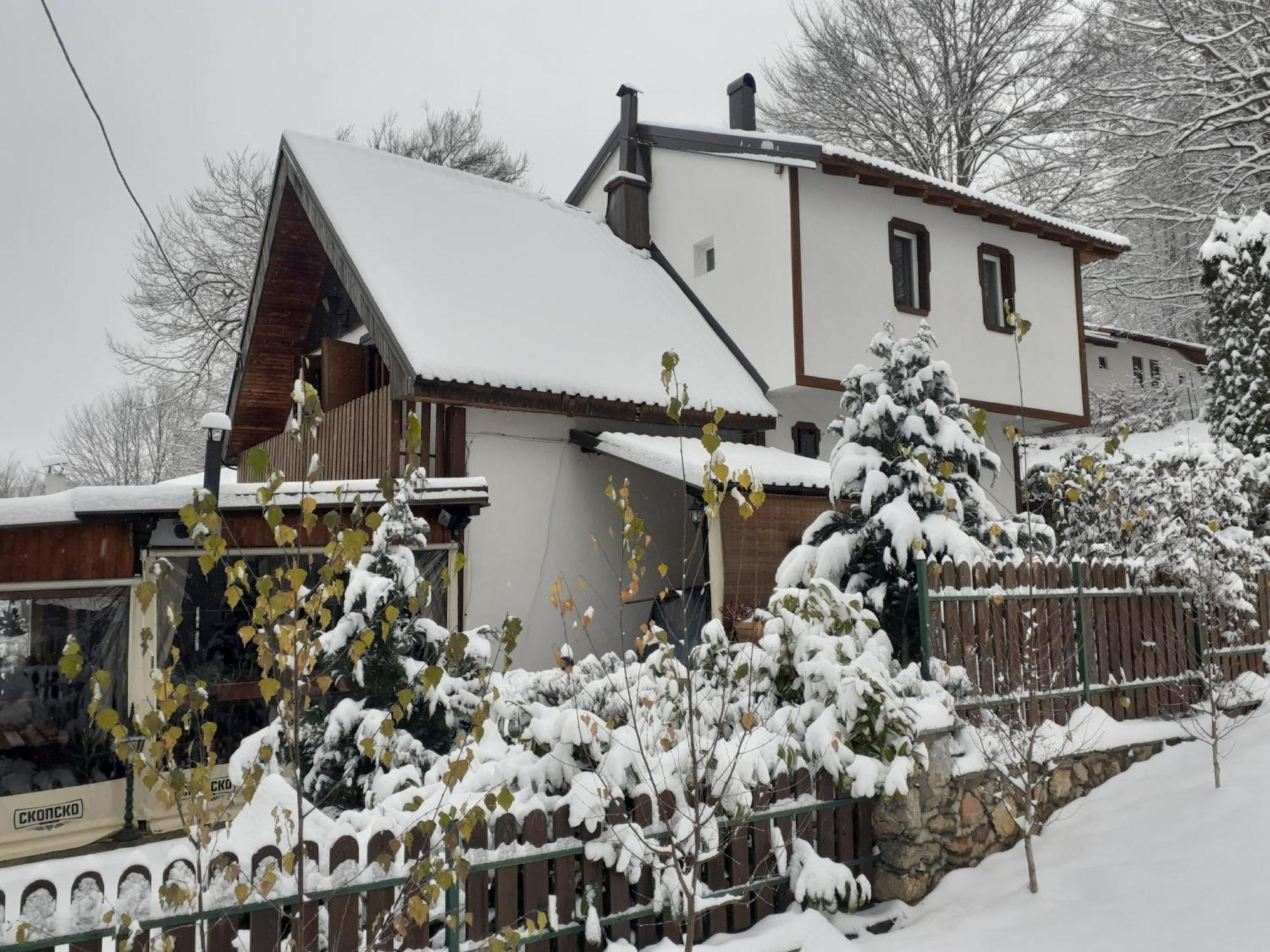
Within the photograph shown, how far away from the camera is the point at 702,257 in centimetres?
1464

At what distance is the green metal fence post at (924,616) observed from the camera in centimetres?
586

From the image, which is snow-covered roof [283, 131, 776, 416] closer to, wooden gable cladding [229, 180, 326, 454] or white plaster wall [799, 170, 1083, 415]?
wooden gable cladding [229, 180, 326, 454]

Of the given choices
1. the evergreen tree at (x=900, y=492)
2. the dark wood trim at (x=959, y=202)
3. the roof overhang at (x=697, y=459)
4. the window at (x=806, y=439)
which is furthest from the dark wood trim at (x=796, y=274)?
the evergreen tree at (x=900, y=492)

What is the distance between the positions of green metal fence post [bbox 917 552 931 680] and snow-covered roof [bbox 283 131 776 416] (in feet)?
18.2

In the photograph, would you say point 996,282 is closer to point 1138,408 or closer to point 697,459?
point 697,459

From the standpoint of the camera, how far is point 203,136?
25969 millimetres

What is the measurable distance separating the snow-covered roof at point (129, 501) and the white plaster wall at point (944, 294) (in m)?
6.88

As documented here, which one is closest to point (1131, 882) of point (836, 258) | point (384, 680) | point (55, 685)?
point (384, 680)

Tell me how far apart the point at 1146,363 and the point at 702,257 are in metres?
18.5

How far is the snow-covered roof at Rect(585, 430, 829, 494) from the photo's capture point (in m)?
9.88

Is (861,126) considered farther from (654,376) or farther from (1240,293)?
(654,376)

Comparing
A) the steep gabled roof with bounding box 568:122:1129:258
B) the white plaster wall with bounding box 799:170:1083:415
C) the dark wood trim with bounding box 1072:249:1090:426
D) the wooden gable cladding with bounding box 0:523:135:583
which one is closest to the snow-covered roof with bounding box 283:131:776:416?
the white plaster wall with bounding box 799:170:1083:415

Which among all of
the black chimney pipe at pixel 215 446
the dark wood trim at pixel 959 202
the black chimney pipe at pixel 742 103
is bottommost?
the black chimney pipe at pixel 215 446

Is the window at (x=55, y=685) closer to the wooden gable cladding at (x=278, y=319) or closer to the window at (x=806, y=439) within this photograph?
the wooden gable cladding at (x=278, y=319)
